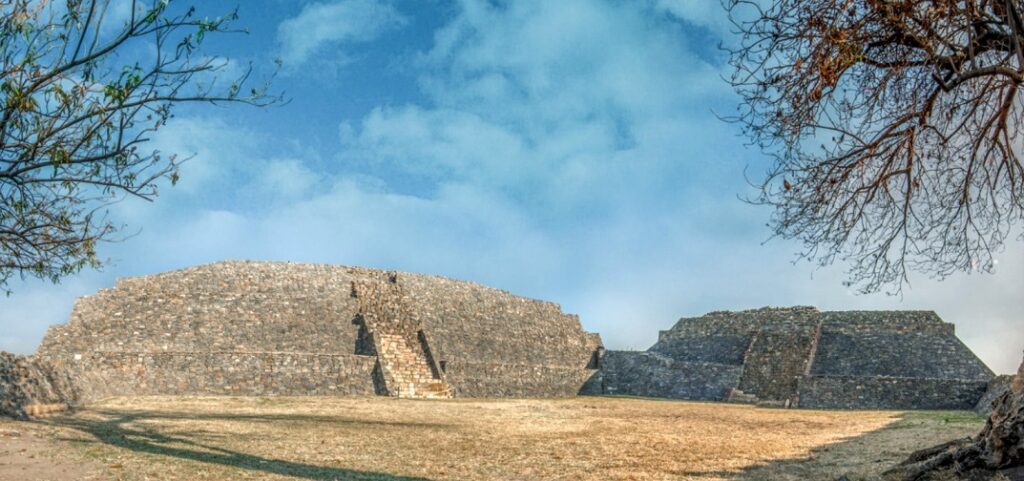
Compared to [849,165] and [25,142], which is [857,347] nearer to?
[849,165]

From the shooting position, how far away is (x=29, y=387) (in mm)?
17469

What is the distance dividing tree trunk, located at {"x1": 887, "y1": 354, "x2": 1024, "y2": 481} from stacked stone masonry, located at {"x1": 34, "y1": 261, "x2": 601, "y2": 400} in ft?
71.8

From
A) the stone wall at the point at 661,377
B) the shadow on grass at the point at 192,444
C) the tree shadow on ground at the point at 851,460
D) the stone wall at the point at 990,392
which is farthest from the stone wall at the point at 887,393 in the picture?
the shadow on grass at the point at 192,444

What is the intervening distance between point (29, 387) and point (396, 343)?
1601cm

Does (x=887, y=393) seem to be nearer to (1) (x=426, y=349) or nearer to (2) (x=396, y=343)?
(1) (x=426, y=349)

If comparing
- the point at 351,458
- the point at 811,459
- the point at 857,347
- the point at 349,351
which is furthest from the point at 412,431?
the point at 857,347

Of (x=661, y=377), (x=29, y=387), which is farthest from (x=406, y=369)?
(x=29, y=387)

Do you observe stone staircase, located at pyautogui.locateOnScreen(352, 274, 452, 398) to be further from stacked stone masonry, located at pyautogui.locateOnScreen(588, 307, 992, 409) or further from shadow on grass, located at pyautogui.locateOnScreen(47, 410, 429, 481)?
shadow on grass, located at pyautogui.locateOnScreen(47, 410, 429, 481)

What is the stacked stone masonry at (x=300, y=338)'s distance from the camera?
2530 cm

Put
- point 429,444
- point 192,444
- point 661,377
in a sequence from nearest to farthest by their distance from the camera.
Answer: point 192,444 < point 429,444 < point 661,377

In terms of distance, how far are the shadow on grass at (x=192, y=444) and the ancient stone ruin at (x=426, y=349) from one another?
2055 mm

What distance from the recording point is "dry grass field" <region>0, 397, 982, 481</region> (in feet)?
33.9

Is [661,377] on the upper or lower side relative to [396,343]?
lower

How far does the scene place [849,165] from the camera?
1127 cm
